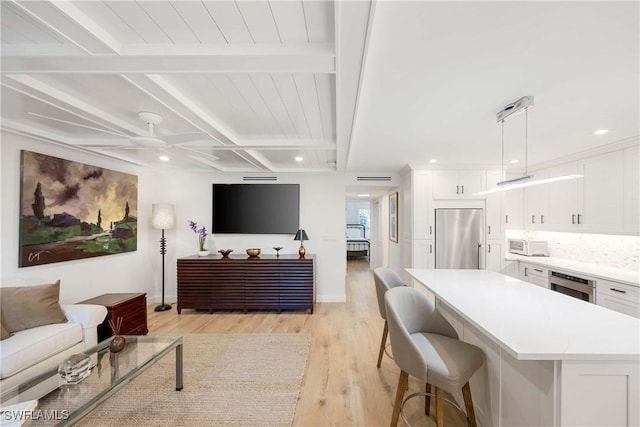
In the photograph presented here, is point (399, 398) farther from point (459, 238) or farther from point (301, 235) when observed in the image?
point (459, 238)

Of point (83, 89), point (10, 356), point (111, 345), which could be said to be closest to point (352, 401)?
point (111, 345)

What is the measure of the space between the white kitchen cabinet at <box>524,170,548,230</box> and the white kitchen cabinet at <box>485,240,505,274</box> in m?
0.54

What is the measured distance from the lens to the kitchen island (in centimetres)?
118

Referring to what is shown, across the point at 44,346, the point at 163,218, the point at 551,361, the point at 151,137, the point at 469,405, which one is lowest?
the point at 469,405

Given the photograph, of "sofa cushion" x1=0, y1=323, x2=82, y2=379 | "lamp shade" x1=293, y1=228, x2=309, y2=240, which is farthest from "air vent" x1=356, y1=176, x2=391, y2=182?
"sofa cushion" x1=0, y1=323, x2=82, y2=379

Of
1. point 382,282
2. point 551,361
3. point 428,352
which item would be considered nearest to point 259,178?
point 382,282

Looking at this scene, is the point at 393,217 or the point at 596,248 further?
the point at 393,217

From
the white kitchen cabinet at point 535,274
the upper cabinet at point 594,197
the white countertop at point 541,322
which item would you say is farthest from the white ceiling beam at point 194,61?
the white kitchen cabinet at point 535,274

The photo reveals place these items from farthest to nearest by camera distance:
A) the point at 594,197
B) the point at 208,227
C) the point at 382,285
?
the point at 208,227, the point at 594,197, the point at 382,285

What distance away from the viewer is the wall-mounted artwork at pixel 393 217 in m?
5.54

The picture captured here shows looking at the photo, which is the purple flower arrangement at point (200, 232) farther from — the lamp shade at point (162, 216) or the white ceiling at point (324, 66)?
the white ceiling at point (324, 66)

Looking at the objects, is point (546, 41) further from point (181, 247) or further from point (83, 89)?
point (181, 247)

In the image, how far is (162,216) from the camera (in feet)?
14.3

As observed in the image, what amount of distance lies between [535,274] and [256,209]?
450 cm
